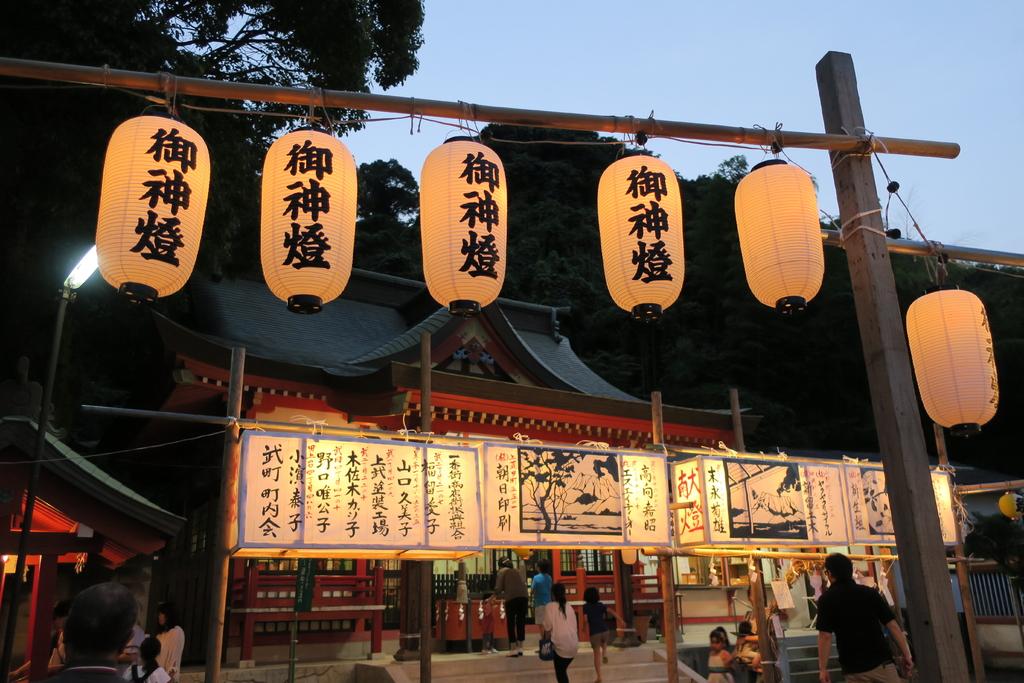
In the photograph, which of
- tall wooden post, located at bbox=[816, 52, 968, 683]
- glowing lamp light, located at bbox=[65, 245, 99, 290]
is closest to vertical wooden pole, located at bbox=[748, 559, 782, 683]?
tall wooden post, located at bbox=[816, 52, 968, 683]

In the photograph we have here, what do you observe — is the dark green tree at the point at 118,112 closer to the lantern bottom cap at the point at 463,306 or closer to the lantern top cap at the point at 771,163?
the lantern bottom cap at the point at 463,306

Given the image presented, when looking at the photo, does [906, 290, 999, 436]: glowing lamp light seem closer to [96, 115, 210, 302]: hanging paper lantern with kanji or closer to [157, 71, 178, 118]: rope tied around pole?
[96, 115, 210, 302]: hanging paper lantern with kanji

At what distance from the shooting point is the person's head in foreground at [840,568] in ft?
18.6

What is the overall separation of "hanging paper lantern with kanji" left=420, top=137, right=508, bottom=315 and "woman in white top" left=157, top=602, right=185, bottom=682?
203 inches

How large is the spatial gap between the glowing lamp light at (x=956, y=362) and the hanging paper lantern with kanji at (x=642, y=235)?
8.56 ft

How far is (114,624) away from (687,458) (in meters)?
6.62

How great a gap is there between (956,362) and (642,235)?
3.17 m

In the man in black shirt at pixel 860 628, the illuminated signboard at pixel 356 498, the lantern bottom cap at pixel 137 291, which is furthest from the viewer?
the illuminated signboard at pixel 356 498

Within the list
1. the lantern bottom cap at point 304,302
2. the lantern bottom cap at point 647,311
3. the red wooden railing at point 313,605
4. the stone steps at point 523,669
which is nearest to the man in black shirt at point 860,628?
the lantern bottom cap at point 647,311

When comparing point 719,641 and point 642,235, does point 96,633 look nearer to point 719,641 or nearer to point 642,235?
point 642,235

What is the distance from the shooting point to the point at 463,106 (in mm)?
5816

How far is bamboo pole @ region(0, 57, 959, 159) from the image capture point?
5156mm

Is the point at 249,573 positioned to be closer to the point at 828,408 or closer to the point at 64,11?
the point at 64,11

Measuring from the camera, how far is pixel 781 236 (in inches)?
247
